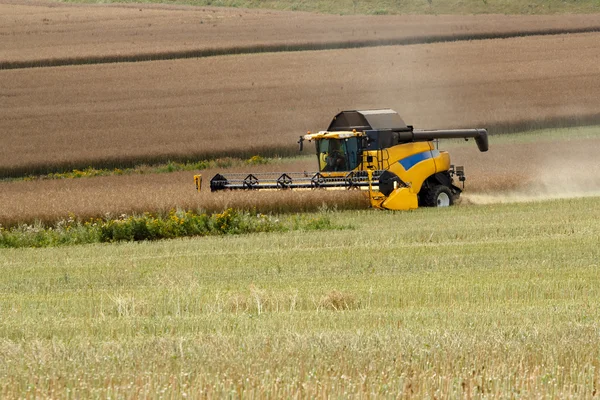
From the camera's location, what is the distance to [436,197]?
23688 mm

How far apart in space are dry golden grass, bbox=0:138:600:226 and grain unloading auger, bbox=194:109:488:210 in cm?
49

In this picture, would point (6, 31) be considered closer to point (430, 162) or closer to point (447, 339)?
point (430, 162)

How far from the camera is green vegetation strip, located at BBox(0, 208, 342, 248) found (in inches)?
769

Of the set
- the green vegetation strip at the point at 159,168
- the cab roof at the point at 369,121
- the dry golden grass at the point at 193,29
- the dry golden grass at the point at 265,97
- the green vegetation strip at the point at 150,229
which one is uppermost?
the dry golden grass at the point at 193,29

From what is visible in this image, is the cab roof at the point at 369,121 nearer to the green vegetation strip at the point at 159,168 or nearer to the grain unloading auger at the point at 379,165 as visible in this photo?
the grain unloading auger at the point at 379,165

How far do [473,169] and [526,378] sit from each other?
80.2 feet

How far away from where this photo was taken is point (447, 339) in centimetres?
772

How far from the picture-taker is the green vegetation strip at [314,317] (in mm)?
6664

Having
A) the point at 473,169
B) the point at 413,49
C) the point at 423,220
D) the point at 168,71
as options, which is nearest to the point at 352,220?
the point at 423,220

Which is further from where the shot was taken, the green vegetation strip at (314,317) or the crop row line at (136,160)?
the crop row line at (136,160)

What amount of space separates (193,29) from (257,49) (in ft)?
23.8

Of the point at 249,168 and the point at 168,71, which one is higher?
the point at 168,71

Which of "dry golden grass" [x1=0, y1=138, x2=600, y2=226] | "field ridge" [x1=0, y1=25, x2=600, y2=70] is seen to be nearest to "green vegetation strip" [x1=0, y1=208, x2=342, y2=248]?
"dry golden grass" [x1=0, y1=138, x2=600, y2=226]

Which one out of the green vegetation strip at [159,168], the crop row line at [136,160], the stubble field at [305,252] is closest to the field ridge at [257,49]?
the stubble field at [305,252]
